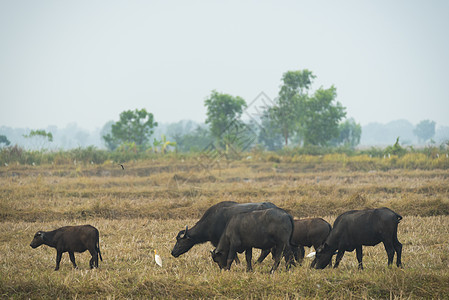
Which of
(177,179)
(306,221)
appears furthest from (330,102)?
(306,221)

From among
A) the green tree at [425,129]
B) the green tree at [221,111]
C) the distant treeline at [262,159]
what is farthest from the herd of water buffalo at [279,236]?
the green tree at [425,129]

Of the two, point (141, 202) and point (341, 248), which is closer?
point (341, 248)

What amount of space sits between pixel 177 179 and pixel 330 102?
28449 mm

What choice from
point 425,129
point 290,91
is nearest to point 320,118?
point 290,91

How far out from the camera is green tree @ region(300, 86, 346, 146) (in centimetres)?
4294

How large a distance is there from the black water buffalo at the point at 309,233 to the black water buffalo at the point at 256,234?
0.49 m

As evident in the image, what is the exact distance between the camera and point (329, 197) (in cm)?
1298

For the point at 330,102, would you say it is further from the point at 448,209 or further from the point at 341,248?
the point at 341,248

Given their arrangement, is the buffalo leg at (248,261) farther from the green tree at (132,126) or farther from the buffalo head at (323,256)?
the green tree at (132,126)

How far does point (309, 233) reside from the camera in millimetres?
7266

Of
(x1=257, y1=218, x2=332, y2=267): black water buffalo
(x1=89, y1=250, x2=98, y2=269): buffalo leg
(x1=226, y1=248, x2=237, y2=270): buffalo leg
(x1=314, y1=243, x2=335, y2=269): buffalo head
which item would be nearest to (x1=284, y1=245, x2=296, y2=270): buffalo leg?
(x1=257, y1=218, x2=332, y2=267): black water buffalo

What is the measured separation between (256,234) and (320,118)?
37.5 m

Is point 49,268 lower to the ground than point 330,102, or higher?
lower

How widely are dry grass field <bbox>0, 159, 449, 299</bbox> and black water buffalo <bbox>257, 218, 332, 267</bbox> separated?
340 millimetres
